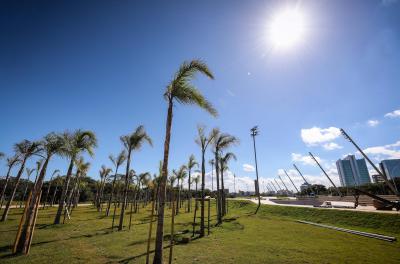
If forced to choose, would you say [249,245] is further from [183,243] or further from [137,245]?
[137,245]

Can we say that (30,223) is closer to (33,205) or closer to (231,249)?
(33,205)

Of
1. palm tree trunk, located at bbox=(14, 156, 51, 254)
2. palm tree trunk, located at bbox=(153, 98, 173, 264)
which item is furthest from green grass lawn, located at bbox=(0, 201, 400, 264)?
palm tree trunk, located at bbox=(153, 98, 173, 264)

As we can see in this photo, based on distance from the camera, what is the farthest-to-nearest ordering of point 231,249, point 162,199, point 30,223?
point 231,249, point 30,223, point 162,199

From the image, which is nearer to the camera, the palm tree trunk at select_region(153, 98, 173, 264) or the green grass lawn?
the palm tree trunk at select_region(153, 98, 173, 264)

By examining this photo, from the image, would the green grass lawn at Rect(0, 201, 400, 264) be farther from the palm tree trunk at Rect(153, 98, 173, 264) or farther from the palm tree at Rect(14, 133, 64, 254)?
the palm tree trunk at Rect(153, 98, 173, 264)

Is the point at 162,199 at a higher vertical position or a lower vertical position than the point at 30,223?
higher

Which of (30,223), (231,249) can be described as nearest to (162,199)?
(231,249)

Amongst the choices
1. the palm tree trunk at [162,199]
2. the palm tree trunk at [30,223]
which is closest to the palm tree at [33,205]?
the palm tree trunk at [30,223]

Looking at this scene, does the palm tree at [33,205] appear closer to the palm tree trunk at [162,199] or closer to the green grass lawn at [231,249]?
the green grass lawn at [231,249]

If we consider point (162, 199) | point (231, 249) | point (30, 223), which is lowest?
point (231, 249)

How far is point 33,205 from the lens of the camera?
1109 centimetres

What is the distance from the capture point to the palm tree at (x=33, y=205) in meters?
10.3

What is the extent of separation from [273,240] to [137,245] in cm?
945

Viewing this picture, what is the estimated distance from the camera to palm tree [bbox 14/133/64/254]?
10266 millimetres
